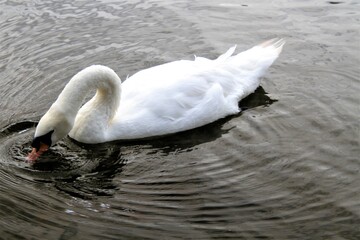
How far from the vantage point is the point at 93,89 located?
24.4 feet

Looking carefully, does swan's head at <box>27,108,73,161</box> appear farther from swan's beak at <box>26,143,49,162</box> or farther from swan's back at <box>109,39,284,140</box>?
swan's back at <box>109,39,284,140</box>

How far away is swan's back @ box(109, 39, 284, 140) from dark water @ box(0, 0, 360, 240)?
19 cm

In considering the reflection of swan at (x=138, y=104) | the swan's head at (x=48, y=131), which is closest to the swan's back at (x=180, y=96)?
the reflection of swan at (x=138, y=104)

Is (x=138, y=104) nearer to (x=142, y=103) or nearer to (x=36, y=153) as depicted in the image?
(x=142, y=103)

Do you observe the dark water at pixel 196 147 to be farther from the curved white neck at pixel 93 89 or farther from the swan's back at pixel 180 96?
the curved white neck at pixel 93 89

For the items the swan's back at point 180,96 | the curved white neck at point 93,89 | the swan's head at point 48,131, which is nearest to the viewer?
the swan's head at point 48,131

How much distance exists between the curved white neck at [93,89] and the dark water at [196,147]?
54 centimetres

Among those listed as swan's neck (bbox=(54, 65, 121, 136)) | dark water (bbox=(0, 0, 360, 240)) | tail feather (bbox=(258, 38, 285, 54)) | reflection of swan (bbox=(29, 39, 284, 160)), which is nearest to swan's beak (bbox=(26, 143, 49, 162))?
reflection of swan (bbox=(29, 39, 284, 160))

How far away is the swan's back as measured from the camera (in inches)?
299

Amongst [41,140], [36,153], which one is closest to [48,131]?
[41,140]

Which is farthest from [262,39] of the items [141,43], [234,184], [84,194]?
[84,194]

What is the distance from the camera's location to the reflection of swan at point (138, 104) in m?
7.06

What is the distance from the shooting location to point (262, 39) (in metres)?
10.9

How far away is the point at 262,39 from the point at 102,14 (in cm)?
346
